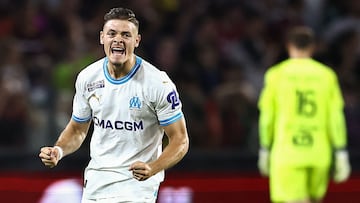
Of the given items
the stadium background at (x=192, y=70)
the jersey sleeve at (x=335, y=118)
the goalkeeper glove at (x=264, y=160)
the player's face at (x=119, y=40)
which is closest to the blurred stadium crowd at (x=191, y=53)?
the stadium background at (x=192, y=70)

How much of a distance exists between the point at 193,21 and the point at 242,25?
524mm

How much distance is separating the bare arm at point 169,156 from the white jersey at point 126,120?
57 millimetres

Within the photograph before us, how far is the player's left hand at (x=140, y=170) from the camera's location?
5.34 metres

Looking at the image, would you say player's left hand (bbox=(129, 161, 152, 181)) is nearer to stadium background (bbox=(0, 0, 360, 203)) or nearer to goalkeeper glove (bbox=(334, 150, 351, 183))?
goalkeeper glove (bbox=(334, 150, 351, 183))

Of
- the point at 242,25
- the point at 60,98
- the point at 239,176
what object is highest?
the point at 242,25

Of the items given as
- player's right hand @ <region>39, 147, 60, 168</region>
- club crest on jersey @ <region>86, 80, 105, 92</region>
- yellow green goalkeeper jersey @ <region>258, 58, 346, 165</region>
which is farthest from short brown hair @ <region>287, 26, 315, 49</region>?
player's right hand @ <region>39, 147, 60, 168</region>

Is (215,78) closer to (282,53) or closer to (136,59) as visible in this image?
(282,53)

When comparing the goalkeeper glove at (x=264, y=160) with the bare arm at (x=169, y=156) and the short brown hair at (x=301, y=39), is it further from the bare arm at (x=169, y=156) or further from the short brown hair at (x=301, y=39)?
the bare arm at (x=169, y=156)

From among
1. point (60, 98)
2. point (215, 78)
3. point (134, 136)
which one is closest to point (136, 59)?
point (134, 136)

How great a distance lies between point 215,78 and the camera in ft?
35.0

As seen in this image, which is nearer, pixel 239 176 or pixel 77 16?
pixel 239 176

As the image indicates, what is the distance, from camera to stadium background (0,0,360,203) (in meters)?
9.31

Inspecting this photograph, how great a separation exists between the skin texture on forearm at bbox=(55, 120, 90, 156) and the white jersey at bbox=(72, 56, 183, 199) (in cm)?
16

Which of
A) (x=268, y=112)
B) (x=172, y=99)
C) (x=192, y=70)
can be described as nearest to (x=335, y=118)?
(x=268, y=112)
